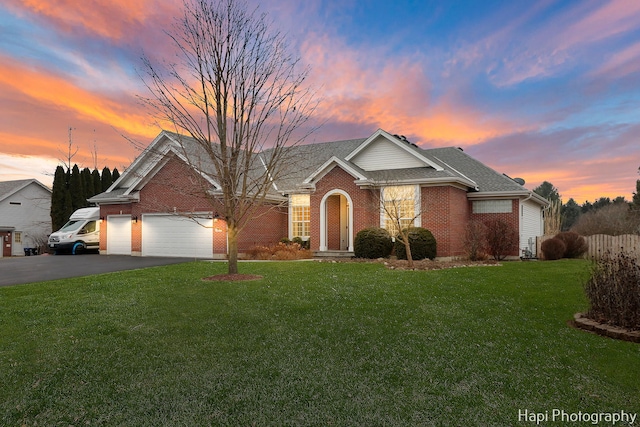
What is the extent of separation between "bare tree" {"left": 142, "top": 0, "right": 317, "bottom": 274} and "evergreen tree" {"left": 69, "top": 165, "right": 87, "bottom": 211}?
25896 millimetres

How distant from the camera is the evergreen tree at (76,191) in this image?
116ft

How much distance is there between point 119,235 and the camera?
25.0m

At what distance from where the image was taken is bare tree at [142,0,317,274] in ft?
43.3

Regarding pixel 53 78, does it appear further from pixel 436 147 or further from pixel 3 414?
pixel 436 147

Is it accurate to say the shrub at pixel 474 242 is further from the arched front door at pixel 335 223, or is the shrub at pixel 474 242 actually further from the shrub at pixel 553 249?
the arched front door at pixel 335 223

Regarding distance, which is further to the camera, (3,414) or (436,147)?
(436,147)

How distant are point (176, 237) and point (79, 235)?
8191 millimetres

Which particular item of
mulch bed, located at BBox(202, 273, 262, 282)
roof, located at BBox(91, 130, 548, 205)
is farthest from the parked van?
mulch bed, located at BBox(202, 273, 262, 282)

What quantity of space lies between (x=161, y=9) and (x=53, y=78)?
550 cm

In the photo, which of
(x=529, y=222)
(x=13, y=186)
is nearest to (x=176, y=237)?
(x=529, y=222)

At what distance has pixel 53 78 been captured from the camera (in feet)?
53.1

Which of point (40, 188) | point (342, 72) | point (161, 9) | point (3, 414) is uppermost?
point (161, 9)

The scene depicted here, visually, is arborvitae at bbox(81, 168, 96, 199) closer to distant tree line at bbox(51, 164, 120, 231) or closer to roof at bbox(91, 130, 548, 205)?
distant tree line at bbox(51, 164, 120, 231)

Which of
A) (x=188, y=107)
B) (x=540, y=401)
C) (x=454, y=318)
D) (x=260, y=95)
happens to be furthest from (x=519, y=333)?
(x=188, y=107)
